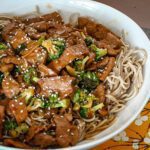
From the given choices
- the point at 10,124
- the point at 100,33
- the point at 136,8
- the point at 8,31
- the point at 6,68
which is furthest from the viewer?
the point at 136,8

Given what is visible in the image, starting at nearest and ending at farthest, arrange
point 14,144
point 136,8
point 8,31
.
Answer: point 14,144 → point 8,31 → point 136,8

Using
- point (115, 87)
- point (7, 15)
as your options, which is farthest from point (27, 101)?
point (7, 15)

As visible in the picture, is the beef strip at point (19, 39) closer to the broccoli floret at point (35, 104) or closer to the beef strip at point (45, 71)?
the beef strip at point (45, 71)

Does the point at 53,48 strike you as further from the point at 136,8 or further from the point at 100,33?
the point at 136,8

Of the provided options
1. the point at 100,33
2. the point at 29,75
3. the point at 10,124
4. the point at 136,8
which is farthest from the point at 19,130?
the point at 136,8

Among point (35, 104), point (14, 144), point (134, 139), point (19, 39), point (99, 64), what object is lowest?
point (134, 139)

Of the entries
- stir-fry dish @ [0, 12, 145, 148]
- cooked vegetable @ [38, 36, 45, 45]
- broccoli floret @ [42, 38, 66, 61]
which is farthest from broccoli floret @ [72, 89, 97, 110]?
cooked vegetable @ [38, 36, 45, 45]

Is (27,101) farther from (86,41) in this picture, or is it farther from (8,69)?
(86,41)
